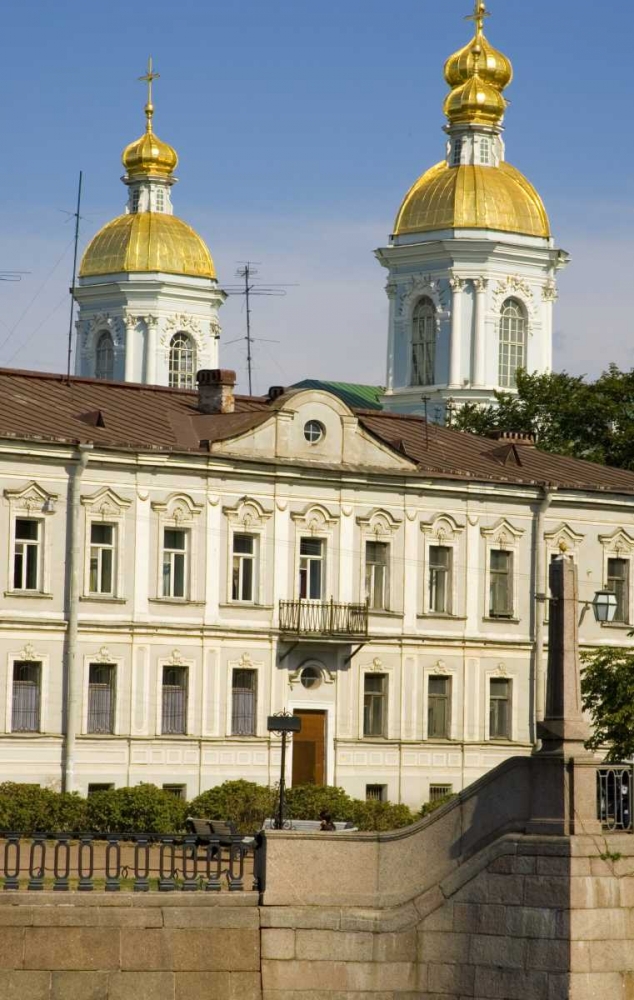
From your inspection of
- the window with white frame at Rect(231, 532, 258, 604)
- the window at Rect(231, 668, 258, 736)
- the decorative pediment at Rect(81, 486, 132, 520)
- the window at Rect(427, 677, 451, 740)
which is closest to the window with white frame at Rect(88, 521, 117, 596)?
the decorative pediment at Rect(81, 486, 132, 520)

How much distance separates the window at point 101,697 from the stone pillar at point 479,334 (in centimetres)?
5101

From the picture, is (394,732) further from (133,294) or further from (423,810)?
(133,294)

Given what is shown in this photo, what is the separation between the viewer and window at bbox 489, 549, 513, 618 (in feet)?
192

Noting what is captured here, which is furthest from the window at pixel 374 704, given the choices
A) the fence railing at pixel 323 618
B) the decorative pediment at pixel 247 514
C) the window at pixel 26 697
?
the window at pixel 26 697

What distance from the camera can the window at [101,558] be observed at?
174 ft

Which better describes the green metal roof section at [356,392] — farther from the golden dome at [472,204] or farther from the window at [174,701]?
the window at [174,701]

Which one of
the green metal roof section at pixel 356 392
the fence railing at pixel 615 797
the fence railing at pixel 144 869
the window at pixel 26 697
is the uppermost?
the green metal roof section at pixel 356 392

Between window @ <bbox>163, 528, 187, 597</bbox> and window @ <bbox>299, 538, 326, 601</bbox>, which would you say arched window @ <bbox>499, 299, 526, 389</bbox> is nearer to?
window @ <bbox>299, 538, 326, 601</bbox>

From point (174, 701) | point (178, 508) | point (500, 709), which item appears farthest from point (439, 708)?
point (178, 508)

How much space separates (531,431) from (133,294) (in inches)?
1388

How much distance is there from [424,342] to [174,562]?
51499 millimetres

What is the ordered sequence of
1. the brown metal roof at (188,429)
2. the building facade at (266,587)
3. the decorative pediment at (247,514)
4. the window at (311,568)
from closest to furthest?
the building facade at (266,587) → the brown metal roof at (188,429) → the decorative pediment at (247,514) → the window at (311,568)

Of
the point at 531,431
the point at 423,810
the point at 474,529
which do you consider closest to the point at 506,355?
the point at 531,431

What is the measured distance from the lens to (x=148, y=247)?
364ft
